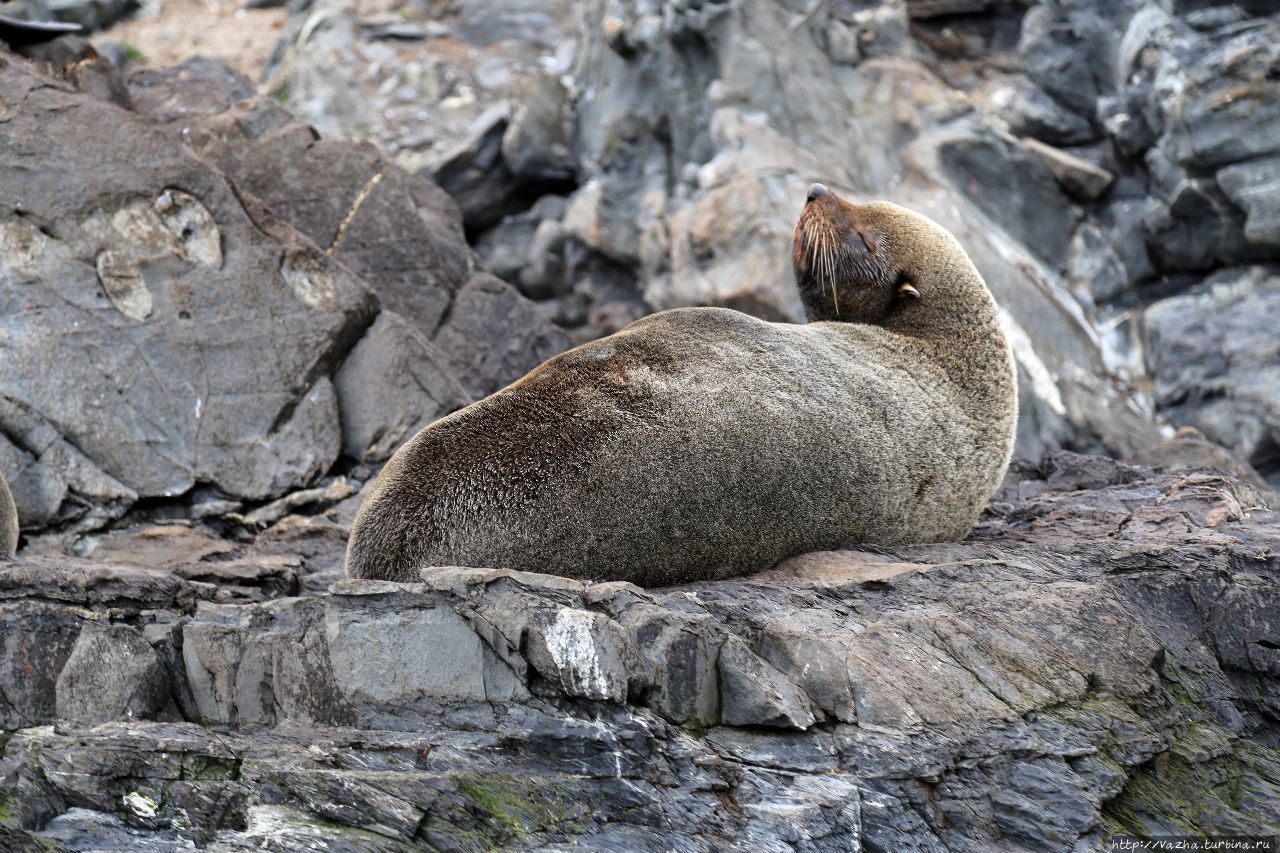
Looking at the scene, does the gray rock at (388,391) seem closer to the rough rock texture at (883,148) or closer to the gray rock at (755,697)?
the gray rock at (755,697)

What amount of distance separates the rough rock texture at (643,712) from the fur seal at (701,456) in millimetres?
348

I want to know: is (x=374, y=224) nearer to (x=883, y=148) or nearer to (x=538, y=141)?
(x=883, y=148)

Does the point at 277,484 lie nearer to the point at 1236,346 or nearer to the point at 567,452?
the point at 567,452

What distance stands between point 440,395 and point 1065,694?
500 cm

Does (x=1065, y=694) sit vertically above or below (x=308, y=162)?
below

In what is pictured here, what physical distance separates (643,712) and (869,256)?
381 cm

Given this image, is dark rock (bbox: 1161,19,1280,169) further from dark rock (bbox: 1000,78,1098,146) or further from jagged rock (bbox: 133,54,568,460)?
jagged rock (bbox: 133,54,568,460)

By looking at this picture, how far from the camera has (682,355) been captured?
6188 mm

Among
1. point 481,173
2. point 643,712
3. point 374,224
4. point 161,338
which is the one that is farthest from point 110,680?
point 481,173

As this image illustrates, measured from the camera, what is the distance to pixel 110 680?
15.4ft

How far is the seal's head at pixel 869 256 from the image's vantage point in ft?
25.3

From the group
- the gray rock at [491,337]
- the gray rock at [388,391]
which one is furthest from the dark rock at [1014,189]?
the gray rock at [388,391]

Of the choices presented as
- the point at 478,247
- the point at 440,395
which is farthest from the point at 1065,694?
the point at 478,247

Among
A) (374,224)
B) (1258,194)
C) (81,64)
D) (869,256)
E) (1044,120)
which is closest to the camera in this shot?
(869,256)
